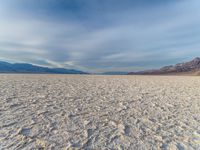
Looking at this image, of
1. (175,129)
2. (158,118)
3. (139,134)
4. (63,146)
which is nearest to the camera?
(63,146)

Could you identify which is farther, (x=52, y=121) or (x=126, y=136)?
(x=52, y=121)

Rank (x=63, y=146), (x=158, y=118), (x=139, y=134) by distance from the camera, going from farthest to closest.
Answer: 1. (x=158, y=118)
2. (x=139, y=134)
3. (x=63, y=146)

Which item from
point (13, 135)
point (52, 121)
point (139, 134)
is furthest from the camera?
point (52, 121)

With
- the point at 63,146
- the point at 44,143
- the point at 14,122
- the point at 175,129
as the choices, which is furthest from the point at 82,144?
the point at 175,129

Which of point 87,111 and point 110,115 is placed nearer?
point 110,115

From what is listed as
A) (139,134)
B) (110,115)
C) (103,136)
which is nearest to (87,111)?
(110,115)

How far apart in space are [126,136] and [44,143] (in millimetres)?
1850

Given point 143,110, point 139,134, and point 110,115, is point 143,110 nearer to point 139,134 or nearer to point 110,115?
point 110,115

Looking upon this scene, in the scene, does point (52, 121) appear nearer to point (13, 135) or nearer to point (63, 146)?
point (13, 135)

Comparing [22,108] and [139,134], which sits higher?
[22,108]

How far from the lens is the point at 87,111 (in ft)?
16.0

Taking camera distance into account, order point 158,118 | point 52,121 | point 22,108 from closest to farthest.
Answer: point 52,121 → point 158,118 → point 22,108

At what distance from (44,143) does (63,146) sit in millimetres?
414

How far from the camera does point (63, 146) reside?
9.01 feet
